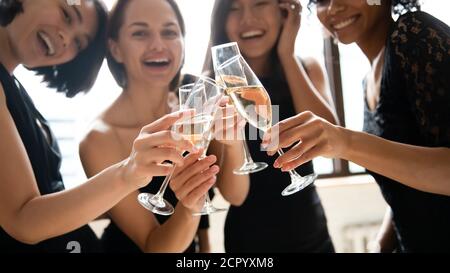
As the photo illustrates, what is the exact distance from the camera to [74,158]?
1441 millimetres

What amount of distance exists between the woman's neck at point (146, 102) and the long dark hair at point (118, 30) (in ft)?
0.10

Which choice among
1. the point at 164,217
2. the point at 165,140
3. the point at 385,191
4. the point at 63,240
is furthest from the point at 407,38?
the point at 63,240

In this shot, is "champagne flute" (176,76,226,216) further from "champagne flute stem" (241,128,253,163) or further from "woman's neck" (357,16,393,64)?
"woman's neck" (357,16,393,64)

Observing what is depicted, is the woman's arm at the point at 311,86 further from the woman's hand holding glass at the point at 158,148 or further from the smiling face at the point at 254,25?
the woman's hand holding glass at the point at 158,148

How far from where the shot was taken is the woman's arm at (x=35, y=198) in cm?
130

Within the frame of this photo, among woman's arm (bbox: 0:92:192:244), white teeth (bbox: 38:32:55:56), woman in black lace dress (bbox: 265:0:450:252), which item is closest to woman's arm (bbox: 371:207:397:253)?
woman in black lace dress (bbox: 265:0:450:252)

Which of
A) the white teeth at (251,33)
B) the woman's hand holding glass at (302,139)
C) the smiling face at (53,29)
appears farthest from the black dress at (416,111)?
the smiling face at (53,29)

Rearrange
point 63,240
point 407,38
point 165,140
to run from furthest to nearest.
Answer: point 63,240, point 407,38, point 165,140

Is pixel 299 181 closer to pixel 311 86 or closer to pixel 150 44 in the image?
pixel 311 86

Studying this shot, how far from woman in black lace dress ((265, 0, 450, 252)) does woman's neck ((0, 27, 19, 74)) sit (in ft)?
2.73

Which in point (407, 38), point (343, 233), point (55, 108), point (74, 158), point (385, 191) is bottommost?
point (343, 233)

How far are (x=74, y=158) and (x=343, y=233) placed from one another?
32.6 inches

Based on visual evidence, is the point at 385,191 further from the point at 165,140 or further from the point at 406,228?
the point at 165,140

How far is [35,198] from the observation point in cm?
135
